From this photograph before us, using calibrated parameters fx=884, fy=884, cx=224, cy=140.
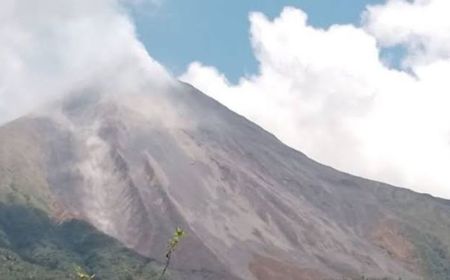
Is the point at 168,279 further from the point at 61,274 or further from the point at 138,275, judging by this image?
the point at 61,274

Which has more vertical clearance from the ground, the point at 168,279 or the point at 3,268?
the point at 168,279

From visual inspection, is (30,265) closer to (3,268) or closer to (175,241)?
(3,268)

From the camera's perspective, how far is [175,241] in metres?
55.3

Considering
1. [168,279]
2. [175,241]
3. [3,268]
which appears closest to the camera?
[175,241]

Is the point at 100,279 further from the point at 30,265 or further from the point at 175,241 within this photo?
the point at 175,241

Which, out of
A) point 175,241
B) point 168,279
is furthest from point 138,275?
point 175,241

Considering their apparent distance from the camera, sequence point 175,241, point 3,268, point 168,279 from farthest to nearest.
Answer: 1. point 168,279
2. point 3,268
3. point 175,241

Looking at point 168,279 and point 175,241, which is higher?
point 168,279

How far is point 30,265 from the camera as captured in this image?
195m

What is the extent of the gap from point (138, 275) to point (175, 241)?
484ft

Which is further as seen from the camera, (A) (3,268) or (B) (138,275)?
(B) (138,275)

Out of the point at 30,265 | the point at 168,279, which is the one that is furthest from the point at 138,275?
the point at 30,265

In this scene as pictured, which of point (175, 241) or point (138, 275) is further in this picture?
point (138, 275)

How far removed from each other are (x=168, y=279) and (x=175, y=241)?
14402cm
